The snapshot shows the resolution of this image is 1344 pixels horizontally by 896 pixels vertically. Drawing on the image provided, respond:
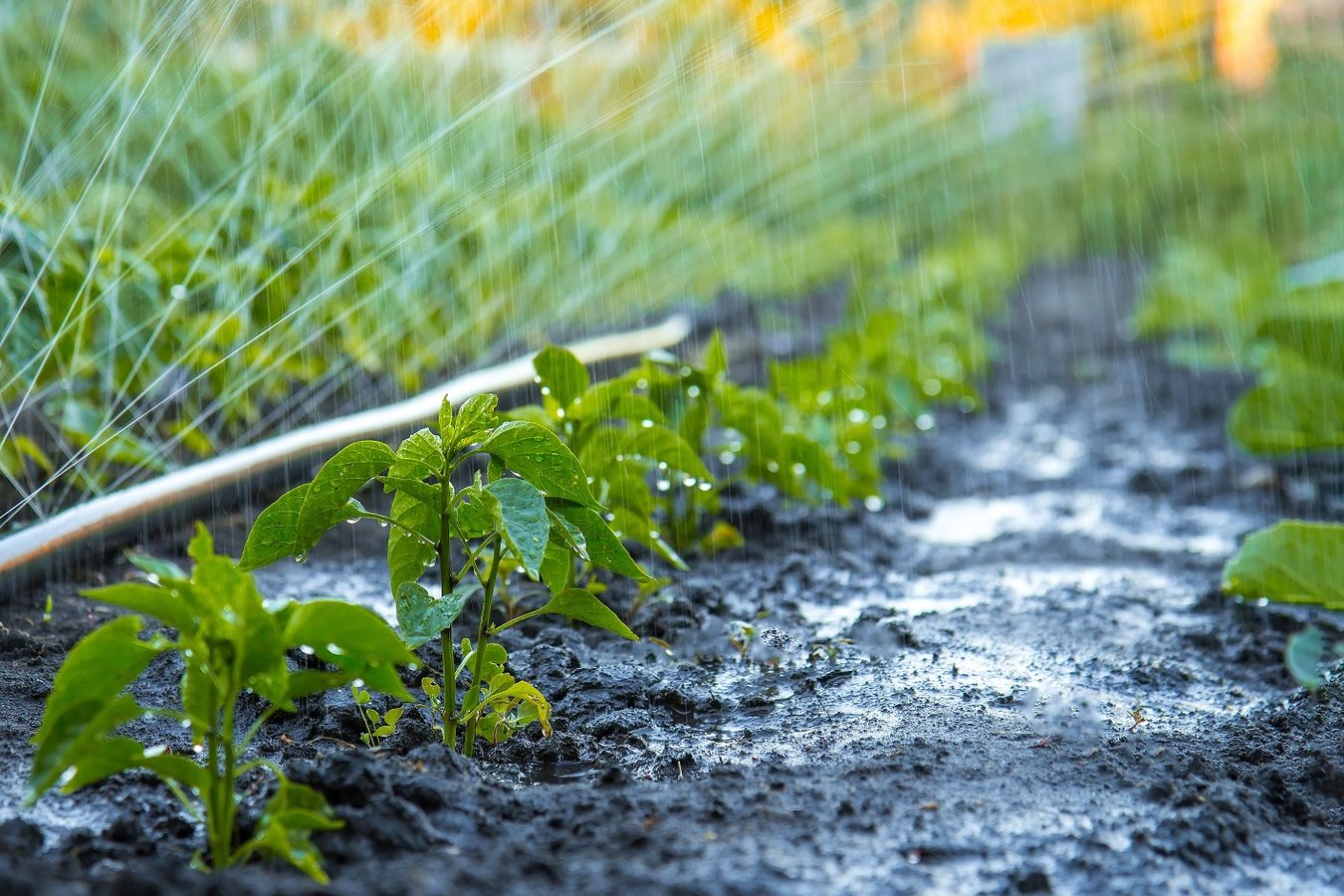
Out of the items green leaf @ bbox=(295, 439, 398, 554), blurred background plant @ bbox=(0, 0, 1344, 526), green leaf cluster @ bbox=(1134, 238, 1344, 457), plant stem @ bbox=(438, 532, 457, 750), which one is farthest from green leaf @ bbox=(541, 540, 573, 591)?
green leaf cluster @ bbox=(1134, 238, 1344, 457)

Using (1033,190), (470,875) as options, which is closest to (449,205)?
(470,875)

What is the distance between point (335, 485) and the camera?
136cm

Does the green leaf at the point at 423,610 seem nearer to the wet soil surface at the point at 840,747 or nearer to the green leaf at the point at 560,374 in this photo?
the wet soil surface at the point at 840,747

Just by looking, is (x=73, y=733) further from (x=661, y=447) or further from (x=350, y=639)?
(x=661, y=447)

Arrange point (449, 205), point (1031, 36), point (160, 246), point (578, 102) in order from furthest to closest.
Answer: point (1031, 36), point (578, 102), point (449, 205), point (160, 246)

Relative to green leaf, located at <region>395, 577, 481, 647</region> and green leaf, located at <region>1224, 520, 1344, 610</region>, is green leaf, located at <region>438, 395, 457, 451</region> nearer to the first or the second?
green leaf, located at <region>395, 577, 481, 647</region>

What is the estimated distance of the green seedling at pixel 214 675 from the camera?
42.8 inches

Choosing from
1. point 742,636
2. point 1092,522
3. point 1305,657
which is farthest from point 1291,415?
point 742,636

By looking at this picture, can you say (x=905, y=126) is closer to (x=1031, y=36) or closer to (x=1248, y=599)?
(x=1031, y=36)

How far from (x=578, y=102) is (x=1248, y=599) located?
118 inches

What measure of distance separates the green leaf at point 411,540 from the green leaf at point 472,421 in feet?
0.30

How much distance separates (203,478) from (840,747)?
1.30 metres

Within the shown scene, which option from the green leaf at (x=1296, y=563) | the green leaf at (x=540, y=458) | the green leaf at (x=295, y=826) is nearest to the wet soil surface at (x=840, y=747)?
the green leaf at (x=295, y=826)

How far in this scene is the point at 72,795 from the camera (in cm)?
137
